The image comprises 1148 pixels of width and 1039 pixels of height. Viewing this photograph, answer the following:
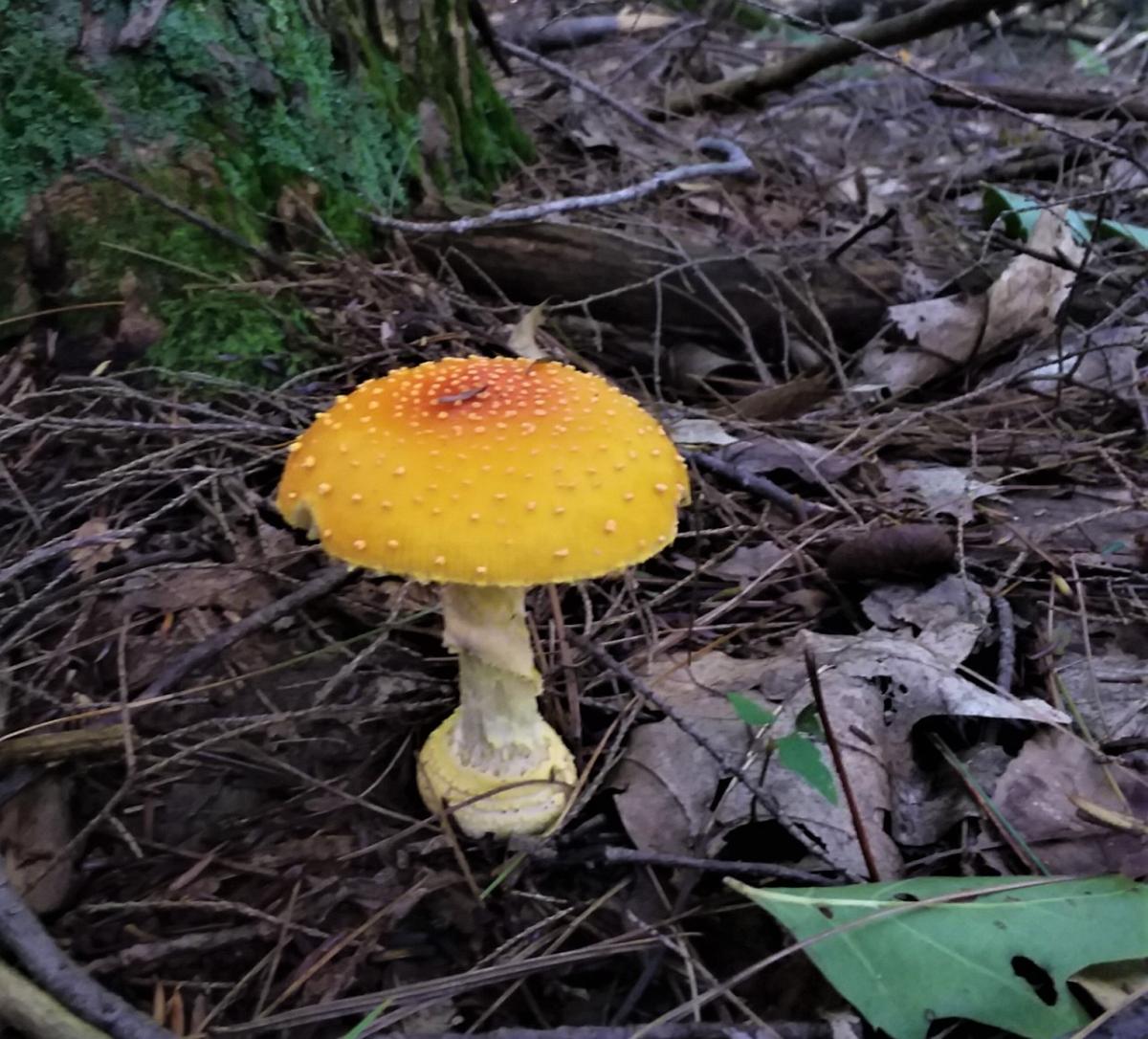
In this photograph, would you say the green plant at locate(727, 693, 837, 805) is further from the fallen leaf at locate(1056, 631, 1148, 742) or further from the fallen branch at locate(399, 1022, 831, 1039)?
the fallen leaf at locate(1056, 631, 1148, 742)

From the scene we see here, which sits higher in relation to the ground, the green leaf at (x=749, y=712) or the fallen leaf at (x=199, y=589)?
the green leaf at (x=749, y=712)

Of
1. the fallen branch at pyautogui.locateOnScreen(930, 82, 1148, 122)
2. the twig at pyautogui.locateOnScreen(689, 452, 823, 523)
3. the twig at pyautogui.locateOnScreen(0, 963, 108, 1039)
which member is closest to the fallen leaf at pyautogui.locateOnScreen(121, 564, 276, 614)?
the twig at pyautogui.locateOnScreen(0, 963, 108, 1039)

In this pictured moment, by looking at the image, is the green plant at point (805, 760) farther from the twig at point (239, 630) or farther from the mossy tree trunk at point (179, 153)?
the mossy tree trunk at point (179, 153)

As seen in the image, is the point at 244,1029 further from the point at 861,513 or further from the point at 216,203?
the point at 216,203

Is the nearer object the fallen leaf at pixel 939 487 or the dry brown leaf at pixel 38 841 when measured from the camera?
the dry brown leaf at pixel 38 841

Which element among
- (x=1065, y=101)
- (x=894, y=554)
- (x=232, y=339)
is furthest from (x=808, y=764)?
(x=1065, y=101)

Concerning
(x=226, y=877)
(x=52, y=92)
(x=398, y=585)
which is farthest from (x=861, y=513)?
(x=52, y=92)

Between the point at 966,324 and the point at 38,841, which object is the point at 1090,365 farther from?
the point at 38,841

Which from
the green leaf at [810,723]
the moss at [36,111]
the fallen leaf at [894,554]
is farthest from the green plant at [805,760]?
the moss at [36,111]
